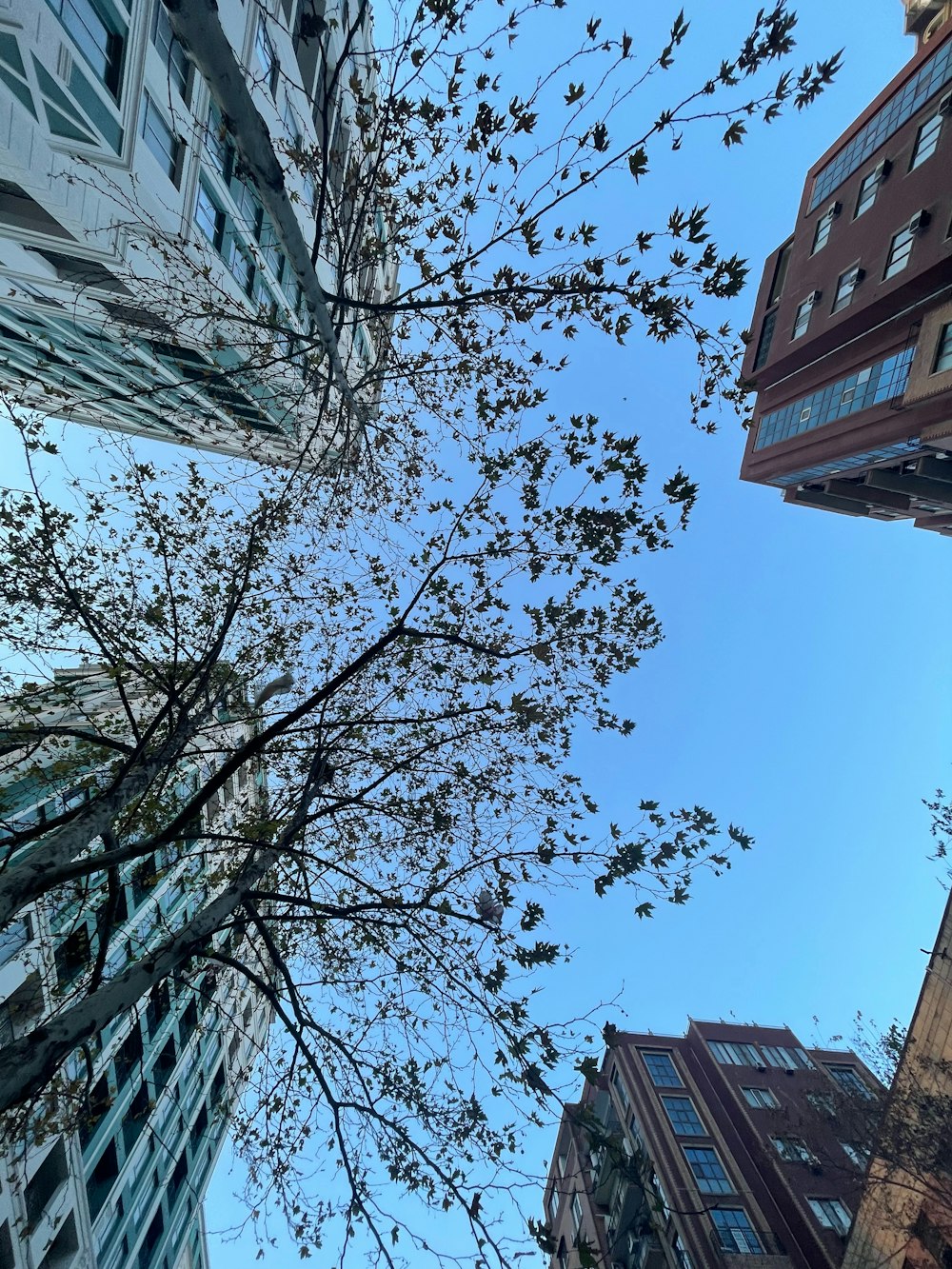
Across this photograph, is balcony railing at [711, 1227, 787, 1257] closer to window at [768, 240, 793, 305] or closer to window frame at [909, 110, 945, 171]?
window frame at [909, 110, 945, 171]

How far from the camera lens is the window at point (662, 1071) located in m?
34.0

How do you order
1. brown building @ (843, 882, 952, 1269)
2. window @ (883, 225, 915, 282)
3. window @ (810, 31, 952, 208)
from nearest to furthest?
brown building @ (843, 882, 952, 1269), window @ (810, 31, 952, 208), window @ (883, 225, 915, 282)

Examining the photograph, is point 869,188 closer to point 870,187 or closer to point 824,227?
point 870,187

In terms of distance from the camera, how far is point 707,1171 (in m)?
28.8

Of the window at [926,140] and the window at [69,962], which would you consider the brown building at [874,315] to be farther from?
the window at [69,962]

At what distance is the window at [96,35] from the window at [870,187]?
27.7 m

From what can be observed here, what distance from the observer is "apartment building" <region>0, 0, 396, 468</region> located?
885 cm

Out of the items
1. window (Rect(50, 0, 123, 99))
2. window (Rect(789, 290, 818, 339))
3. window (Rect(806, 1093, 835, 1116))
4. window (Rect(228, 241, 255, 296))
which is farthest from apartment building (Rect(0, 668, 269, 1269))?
window (Rect(789, 290, 818, 339))

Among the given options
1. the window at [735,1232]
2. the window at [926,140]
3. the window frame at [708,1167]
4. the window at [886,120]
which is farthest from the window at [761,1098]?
the window at [886,120]

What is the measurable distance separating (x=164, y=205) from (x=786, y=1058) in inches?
2095

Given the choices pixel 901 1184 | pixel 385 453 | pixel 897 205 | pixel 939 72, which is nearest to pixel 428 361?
pixel 385 453

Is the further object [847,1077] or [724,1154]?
[847,1077]

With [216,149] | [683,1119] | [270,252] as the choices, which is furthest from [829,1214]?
[216,149]

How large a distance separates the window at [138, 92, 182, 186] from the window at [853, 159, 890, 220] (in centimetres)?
2674
